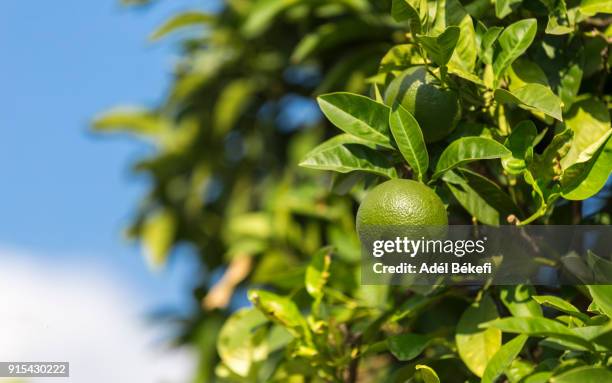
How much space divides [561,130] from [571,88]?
→ 9 cm

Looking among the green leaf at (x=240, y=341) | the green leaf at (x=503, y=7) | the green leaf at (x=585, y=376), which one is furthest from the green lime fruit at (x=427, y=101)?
the green leaf at (x=240, y=341)

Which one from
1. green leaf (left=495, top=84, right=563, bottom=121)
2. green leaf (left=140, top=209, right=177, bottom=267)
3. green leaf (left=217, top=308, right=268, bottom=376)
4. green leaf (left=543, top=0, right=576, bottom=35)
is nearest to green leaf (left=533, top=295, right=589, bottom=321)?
green leaf (left=495, top=84, right=563, bottom=121)

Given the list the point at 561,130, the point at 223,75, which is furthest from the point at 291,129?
the point at 561,130

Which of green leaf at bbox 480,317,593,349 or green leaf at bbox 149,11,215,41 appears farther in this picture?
green leaf at bbox 149,11,215,41

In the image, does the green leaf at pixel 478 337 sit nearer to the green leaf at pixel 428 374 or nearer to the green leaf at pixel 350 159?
the green leaf at pixel 428 374

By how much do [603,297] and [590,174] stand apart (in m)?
0.14

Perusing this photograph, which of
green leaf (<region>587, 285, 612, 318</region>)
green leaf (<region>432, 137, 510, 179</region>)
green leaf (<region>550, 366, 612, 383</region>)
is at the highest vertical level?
green leaf (<region>432, 137, 510, 179</region>)

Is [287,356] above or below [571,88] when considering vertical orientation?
below

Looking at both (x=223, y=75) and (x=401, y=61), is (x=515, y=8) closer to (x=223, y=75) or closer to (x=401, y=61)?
(x=401, y=61)

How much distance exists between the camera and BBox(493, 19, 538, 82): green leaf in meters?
0.98

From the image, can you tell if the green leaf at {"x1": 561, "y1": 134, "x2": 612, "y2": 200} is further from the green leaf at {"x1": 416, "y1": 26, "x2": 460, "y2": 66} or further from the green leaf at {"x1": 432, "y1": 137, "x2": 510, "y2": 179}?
the green leaf at {"x1": 416, "y1": 26, "x2": 460, "y2": 66}

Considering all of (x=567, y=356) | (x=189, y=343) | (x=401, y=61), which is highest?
(x=401, y=61)

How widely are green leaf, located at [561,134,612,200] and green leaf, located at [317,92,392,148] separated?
214mm

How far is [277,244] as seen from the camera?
2.09m
